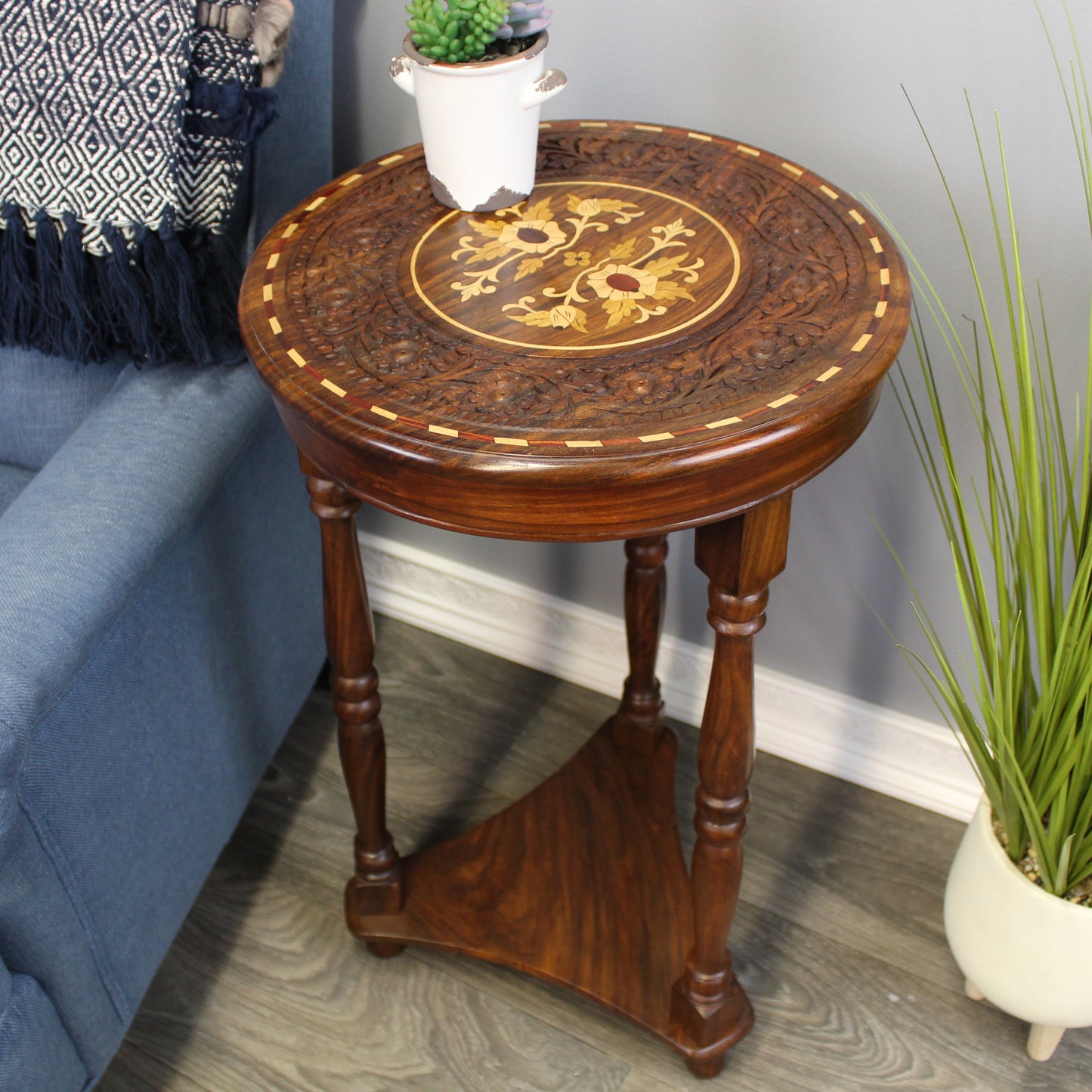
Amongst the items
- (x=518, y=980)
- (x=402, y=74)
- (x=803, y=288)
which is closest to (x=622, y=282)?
(x=803, y=288)

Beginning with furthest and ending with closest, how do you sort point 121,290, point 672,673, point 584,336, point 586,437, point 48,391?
point 672,673, point 48,391, point 121,290, point 584,336, point 586,437

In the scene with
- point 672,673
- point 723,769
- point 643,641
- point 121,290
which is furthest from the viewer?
point 672,673

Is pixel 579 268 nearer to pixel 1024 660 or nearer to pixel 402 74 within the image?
pixel 402 74

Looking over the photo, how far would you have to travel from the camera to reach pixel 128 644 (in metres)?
1.01

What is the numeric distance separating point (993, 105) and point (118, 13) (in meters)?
0.78

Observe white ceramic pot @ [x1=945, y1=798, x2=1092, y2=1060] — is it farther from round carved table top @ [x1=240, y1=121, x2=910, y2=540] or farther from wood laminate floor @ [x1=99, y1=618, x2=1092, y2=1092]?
round carved table top @ [x1=240, y1=121, x2=910, y2=540]

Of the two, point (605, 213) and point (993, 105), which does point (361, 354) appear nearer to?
point (605, 213)

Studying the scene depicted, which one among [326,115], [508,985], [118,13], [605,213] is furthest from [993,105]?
[508,985]

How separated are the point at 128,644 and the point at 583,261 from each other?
524mm

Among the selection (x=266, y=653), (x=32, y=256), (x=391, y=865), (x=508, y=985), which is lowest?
(x=508, y=985)

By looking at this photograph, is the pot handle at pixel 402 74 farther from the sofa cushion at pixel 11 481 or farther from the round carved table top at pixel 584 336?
the sofa cushion at pixel 11 481

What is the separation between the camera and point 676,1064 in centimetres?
119

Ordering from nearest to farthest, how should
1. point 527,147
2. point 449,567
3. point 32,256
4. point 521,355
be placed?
point 521,355, point 527,147, point 32,256, point 449,567

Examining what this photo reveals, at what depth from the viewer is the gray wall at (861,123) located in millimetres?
1014
